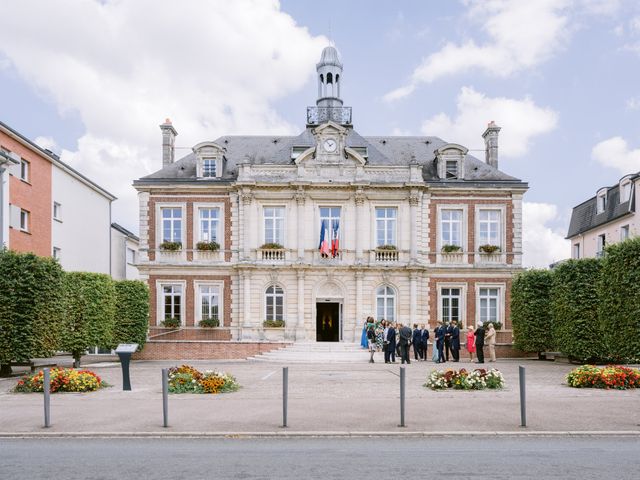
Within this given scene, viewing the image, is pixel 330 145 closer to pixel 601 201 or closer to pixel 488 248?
pixel 488 248

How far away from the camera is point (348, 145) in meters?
36.3

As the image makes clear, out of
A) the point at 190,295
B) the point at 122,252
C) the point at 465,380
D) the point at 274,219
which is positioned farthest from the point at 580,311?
the point at 122,252

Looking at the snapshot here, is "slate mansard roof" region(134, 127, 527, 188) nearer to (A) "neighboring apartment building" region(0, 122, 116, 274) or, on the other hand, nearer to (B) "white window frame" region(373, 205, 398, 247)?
(B) "white window frame" region(373, 205, 398, 247)

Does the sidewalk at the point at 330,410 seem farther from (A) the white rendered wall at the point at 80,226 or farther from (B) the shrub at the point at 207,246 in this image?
(A) the white rendered wall at the point at 80,226

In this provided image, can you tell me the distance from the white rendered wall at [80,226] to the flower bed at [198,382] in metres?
20.0

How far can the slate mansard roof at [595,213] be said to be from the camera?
37.9 metres

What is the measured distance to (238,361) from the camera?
27.8m

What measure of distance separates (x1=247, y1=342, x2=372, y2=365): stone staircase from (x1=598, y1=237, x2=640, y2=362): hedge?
31.8ft

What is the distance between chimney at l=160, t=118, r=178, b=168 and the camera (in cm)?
3709

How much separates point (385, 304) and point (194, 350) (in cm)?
1058

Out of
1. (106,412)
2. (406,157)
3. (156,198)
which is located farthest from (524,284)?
(106,412)

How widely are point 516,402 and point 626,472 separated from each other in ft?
19.1

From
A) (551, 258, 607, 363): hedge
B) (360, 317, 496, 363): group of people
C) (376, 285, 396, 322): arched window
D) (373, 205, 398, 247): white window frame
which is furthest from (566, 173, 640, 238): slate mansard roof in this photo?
(360, 317, 496, 363): group of people

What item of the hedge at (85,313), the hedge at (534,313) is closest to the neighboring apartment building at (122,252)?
the hedge at (85,313)
